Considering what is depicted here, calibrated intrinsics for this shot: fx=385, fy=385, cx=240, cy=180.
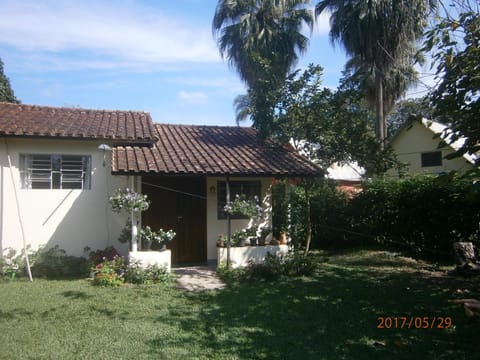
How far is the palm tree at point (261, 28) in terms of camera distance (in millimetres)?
17297

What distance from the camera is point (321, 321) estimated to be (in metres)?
5.68

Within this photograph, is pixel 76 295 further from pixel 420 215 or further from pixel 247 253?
pixel 420 215

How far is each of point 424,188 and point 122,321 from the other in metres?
8.41

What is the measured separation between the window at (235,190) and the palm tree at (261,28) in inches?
307

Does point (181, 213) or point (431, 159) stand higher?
point (431, 159)

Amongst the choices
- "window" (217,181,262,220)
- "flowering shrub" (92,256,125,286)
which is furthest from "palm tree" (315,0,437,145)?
"flowering shrub" (92,256,125,286)

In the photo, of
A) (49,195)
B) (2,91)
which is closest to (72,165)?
(49,195)

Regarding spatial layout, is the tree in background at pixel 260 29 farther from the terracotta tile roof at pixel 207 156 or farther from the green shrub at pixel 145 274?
the green shrub at pixel 145 274

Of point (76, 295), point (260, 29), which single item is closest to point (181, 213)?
point (76, 295)

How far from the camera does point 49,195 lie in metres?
9.32

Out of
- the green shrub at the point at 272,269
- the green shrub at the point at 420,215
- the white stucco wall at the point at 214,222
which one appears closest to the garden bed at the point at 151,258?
the green shrub at the point at 272,269

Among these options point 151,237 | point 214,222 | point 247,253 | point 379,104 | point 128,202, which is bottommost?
point 247,253
